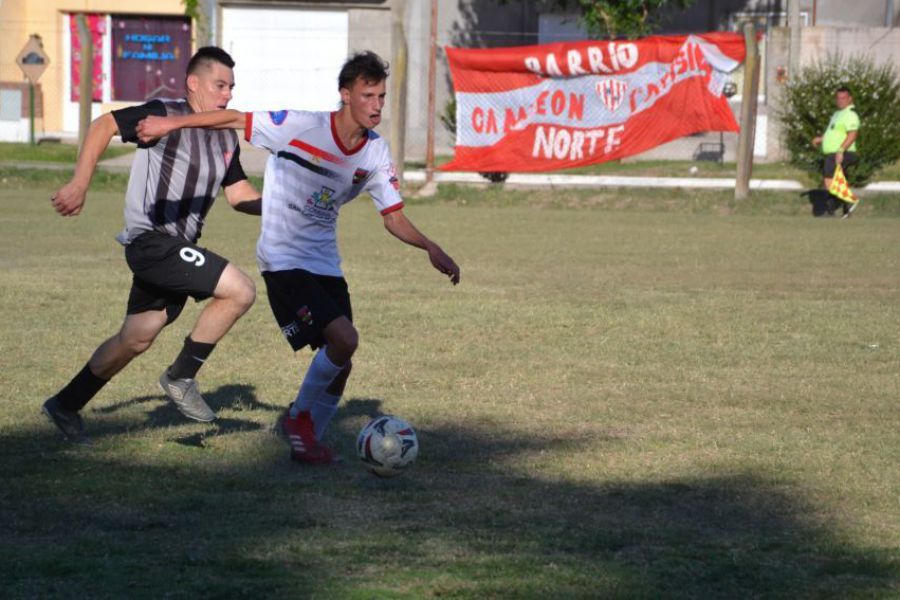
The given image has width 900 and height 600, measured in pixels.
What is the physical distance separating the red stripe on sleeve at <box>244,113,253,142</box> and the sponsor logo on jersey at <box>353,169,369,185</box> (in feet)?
1.63

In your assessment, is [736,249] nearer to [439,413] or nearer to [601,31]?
[439,413]

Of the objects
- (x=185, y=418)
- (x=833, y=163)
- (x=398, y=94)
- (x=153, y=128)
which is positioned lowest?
(x=185, y=418)

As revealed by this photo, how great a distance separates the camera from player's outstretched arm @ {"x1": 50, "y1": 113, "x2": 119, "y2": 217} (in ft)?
19.1

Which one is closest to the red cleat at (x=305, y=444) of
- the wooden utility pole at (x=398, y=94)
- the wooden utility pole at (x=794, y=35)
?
the wooden utility pole at (x=398, y=94)

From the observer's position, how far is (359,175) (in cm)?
616

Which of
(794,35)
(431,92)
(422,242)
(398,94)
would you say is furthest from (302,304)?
(794,35)

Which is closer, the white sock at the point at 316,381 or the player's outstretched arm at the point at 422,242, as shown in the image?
the player's outstretched arm at the point at 422,242

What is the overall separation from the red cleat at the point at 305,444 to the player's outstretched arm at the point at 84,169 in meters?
1.29

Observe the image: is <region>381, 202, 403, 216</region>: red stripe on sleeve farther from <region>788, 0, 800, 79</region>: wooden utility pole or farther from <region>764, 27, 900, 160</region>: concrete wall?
<region>764, 27, 900, 160</region>: concrete wall

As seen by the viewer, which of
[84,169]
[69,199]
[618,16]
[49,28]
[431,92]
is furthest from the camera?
[49,28]

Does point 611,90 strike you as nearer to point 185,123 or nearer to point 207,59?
point 207,59

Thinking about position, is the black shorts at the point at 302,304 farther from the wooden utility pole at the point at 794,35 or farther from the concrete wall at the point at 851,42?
the concrete wall at the point at 851,42

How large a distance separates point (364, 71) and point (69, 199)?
1.34m

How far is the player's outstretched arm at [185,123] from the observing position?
568 cm
